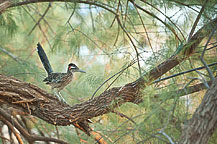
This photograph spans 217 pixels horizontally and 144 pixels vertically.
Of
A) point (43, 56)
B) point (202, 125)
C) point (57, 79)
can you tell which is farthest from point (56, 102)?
point (202, 125)

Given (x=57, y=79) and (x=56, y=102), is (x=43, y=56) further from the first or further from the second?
(x=56, y=102)

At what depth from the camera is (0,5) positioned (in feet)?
6.57

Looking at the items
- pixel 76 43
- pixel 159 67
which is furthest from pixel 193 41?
pixel 76 43

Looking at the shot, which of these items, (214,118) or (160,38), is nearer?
(214,118)

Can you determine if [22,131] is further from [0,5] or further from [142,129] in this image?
[142,129]

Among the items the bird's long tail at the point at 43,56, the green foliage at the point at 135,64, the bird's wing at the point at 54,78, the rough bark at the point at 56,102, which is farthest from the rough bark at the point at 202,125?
the bird's long tail at the point at 43,56

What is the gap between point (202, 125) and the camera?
1132mm

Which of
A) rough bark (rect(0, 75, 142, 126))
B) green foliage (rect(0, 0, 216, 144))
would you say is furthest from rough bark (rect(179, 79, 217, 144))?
rough bark (rect(0, 75, 142, 126))

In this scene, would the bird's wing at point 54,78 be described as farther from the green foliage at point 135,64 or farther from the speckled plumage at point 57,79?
the green foliage at point 135,64

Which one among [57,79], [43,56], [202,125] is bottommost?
[202,125]

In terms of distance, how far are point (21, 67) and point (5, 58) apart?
292mm

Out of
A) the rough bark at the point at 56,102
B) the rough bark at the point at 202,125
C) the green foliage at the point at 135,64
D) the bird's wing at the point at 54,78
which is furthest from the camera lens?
the bird's wing at the point at 54,78

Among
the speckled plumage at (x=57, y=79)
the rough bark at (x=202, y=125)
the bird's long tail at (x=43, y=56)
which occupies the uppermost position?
the bird's long tail at (x=43, y=56)

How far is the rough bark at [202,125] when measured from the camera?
112 cm
